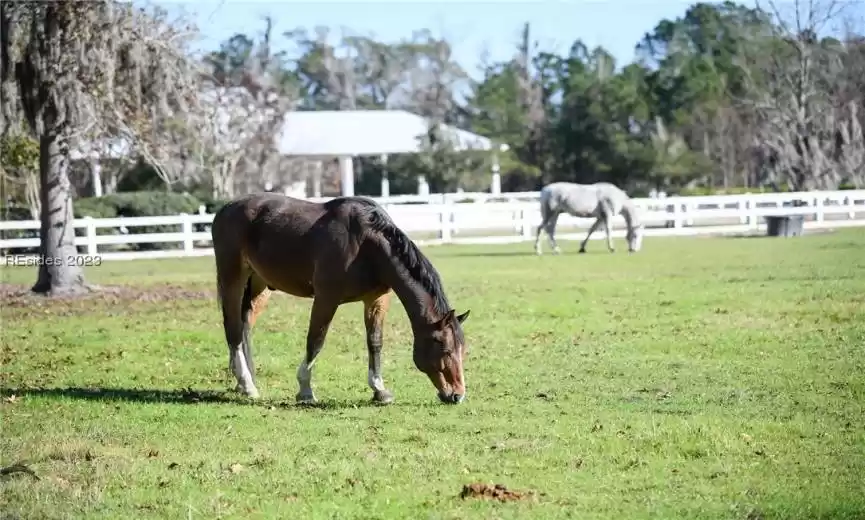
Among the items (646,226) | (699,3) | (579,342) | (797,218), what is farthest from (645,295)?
(699,3)

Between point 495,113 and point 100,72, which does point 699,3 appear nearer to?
point 495,113

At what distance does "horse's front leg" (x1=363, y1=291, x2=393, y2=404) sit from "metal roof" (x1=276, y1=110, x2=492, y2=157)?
40.7 meters

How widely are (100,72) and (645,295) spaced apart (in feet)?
29.3

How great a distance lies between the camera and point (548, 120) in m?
58.6

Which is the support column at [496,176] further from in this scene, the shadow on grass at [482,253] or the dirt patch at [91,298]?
the dirt patch at [91,298]

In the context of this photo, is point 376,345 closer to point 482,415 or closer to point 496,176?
point 482,415

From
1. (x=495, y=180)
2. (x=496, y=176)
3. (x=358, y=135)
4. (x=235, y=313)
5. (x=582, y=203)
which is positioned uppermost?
(x=358, y=135)

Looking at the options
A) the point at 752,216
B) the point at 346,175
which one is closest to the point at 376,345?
the point at 752,216

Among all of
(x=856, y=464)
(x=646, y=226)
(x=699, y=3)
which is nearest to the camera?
(x=856, y=464)

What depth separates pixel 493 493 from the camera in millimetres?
6324

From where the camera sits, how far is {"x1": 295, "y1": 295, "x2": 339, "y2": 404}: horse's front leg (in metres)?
9.51

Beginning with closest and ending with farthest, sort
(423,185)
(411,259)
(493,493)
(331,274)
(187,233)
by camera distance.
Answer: (493,493) → (411,259) → (331,274) → (187,233) → (423,185)

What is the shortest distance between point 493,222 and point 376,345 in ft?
80.0

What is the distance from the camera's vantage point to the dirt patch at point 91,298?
687 inches
